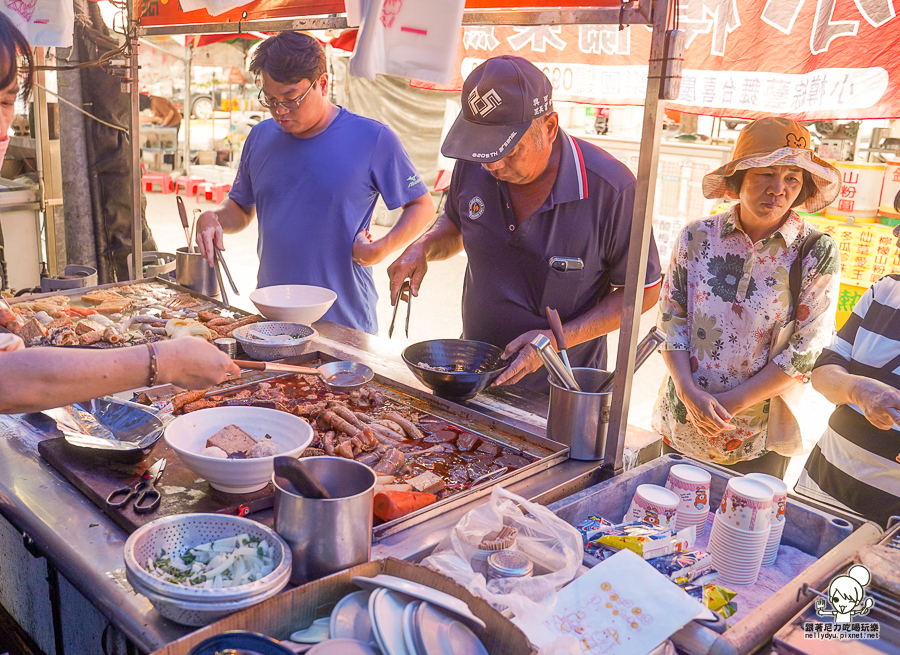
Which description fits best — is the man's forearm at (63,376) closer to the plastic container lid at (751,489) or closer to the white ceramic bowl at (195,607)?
the white ceramic bowl at (195,607)

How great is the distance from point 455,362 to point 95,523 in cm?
134

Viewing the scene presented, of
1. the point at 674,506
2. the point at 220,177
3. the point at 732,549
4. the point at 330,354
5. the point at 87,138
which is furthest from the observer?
the point at 220,177

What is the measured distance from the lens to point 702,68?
3564 millimetres

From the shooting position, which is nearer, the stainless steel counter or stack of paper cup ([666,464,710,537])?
the stainless steel counter

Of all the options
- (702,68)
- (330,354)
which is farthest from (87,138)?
(702,68)

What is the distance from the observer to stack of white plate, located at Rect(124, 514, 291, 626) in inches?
51.6

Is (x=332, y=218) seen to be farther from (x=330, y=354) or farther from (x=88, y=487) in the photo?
(x=88, y=487)

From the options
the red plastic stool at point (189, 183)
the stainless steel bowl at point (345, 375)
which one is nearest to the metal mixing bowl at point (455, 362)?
the stainless steel bowl at point (345, 375)

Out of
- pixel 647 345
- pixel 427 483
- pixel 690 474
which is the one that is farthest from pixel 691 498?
pixel 427 483

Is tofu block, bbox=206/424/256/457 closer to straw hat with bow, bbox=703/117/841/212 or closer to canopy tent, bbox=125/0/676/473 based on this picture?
canopy tent, bbox=125/0/676/473

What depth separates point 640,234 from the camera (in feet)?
6.40

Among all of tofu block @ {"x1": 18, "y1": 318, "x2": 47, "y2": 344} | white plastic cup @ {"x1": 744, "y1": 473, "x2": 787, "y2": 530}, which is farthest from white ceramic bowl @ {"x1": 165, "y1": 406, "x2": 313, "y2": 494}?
tofu block @ {"x1": 18, "y1": 318, "x2": 47, "y2": 344}

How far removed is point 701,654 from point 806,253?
186 cm

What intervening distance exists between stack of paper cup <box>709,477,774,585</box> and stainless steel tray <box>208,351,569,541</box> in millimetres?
556
